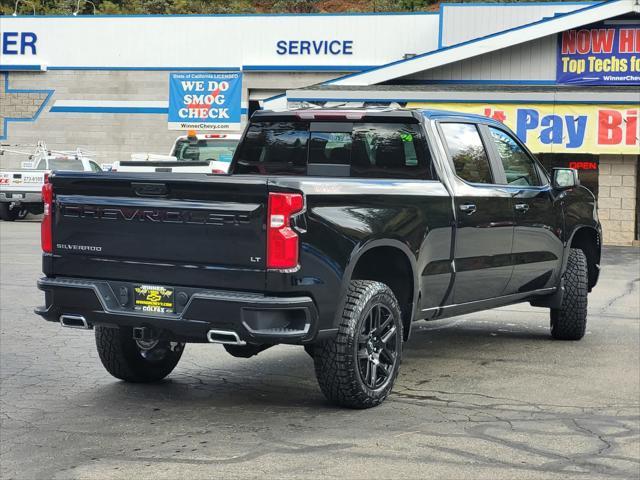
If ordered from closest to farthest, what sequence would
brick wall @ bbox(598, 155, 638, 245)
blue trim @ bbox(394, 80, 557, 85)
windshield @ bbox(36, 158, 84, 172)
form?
1. brick wall @ bbox(598, 155, 638, 245)
2. blue trim @ bbox(394, 80, 557, 85)
3. windshield @ bbox(36, 158, 84, 172)

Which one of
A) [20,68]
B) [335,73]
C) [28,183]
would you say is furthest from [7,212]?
[335,73]

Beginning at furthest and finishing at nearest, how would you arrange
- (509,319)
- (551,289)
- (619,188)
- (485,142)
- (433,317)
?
(619,188)
(509,319)
(551,289)
(485,142)
(433,317)

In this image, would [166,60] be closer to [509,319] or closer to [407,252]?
[509,319]

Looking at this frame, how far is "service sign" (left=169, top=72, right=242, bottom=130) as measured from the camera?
1478 inches

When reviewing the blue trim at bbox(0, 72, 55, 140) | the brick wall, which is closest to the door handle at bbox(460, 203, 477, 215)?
the brick wall

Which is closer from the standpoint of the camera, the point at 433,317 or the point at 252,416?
the point at 252,416

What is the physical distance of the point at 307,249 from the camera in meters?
6.67

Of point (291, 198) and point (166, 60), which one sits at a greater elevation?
point (166, 60)

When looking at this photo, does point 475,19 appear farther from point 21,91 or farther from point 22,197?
point 21,91

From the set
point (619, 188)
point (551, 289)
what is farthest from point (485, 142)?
point (619, 188)

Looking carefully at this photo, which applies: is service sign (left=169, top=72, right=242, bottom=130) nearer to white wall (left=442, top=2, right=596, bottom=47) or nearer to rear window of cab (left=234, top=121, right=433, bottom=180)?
white wall (left=442, top=2, right=596, bottom=47)

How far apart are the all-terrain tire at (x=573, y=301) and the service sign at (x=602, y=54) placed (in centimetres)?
1922

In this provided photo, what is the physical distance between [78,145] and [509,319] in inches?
1159

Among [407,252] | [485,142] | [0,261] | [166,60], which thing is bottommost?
[0,261]
